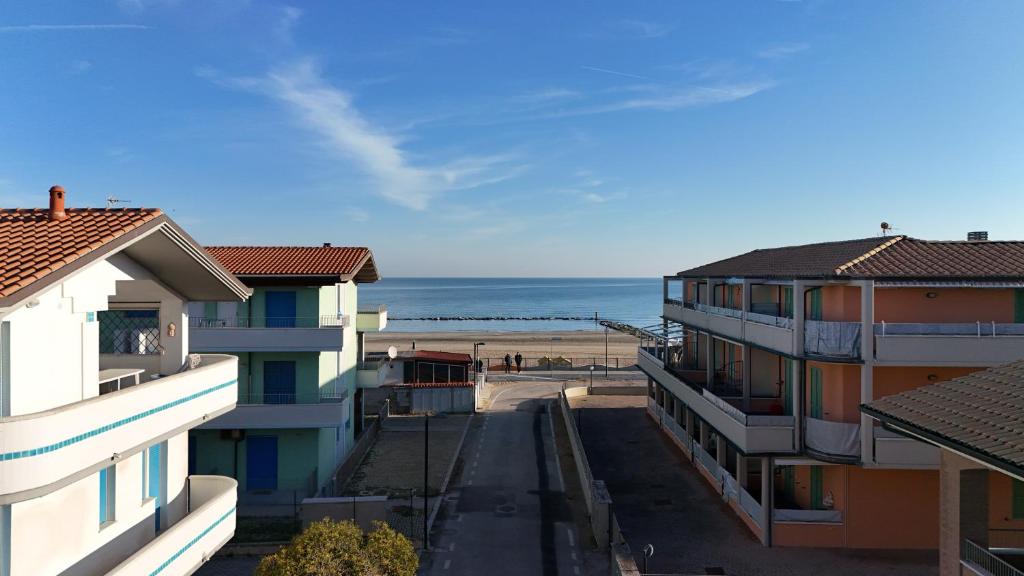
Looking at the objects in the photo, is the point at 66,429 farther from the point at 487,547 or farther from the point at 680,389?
the point at 680,389

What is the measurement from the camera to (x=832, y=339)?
1955 cm

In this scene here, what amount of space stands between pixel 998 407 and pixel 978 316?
11775 mm

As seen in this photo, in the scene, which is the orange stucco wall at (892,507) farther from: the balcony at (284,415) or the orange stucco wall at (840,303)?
the balcony at (284,415)

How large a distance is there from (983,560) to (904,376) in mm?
10918

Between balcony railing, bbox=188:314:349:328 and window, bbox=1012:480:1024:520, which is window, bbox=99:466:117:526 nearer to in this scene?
balcony railing, bbox=188:314:349:328

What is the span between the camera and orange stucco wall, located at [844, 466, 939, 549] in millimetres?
19938

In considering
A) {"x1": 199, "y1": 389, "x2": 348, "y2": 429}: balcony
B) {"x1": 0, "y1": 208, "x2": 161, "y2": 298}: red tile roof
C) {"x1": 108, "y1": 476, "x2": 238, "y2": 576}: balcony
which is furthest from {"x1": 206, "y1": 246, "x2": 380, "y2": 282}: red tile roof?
{"x1": 0, "y1": 208, "x2": 161, "y2": 298}: red tile roof

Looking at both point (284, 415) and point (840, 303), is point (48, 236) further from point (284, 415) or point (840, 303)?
point (840, 303)

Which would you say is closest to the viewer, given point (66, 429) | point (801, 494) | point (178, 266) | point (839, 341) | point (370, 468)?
point (66, 429)

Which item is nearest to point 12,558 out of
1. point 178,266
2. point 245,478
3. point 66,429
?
point 66,429

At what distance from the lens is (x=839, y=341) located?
63.8 feet

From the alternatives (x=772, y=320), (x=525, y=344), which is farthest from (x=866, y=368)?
(x=525, y=344)

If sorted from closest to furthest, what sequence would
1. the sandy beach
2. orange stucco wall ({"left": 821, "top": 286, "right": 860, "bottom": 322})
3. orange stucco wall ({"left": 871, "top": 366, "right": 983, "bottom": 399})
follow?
orange stucco wall ({"left": 871, "top": 366, "right": 983, "bottom": 399}), orange stucco wall ({"left": 821, "top": 286, "right": 860, "bottom": 322}), the sandy beach

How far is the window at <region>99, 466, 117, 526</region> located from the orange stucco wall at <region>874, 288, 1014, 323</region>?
65.6ft
